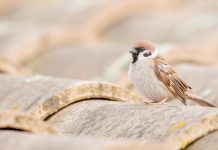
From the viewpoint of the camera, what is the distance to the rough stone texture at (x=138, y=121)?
11.2ft

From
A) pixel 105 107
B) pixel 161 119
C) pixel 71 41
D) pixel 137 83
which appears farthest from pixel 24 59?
pixel 161 119

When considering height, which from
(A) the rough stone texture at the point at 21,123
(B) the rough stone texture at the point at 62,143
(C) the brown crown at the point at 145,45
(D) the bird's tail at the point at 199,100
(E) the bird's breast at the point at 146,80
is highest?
(C) the brown crown at the point at 145,45

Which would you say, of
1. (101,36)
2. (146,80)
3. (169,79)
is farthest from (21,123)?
(101,36)

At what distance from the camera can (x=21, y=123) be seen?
3.22m

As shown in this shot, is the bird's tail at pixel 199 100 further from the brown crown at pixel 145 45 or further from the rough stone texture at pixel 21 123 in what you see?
the rough stone texture at pixel 21 123

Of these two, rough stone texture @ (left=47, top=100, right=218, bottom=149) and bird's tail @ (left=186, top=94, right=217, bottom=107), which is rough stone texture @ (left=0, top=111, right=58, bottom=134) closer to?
rough stone texture @ (left=47, top=100, right=218, bottom=149)

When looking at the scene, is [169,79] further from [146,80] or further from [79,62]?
[79,62]

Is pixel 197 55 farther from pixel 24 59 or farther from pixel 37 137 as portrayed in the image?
pixel 37 137

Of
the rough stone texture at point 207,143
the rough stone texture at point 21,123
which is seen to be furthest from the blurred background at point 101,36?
the rough stone texture at point 21,123

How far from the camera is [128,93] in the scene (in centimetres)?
471

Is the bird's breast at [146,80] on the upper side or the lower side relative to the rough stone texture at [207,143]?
upper

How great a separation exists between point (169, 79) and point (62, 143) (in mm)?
2166

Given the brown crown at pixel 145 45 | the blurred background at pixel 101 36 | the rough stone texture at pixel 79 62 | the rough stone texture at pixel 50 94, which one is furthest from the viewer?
the rough stone texture at pixel 79 62

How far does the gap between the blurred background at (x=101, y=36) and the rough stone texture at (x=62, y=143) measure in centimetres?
262
